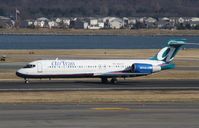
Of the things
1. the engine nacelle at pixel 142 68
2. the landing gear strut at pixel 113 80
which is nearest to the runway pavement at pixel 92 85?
the landing gear strut at pixel 113 80

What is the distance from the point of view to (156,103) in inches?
2042

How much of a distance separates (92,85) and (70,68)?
4202mm

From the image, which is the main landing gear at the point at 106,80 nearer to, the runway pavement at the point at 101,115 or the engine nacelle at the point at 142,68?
the engine nacelle at the point at 142,68

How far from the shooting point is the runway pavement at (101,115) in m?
39.9

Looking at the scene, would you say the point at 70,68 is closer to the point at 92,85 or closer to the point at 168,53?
the point at 92,85

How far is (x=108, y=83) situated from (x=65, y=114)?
30.4 metres

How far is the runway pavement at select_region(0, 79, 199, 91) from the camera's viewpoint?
67000 mm

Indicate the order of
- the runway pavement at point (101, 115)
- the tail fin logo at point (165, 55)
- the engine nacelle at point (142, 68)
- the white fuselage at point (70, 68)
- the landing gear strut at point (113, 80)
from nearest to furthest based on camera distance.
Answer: the runway pavement at point (101, 115)
the white fuselage at point (70, 68)
the landing gear strut at point (113, 80)
the engine nacelle at point (142, 68)
the tail fin logo at point (165, 55)

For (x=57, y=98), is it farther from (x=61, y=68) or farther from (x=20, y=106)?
(x=61, y=68)

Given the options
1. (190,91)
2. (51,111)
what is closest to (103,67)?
(190,91)

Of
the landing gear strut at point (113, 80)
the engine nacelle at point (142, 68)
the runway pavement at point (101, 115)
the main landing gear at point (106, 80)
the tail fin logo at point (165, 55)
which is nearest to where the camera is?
the runway pavement at point (101, 115)

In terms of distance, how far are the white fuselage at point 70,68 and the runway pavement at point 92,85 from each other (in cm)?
97

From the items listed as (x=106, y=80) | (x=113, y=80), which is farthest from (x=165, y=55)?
(x=106, y=80)

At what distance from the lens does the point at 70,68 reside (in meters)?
74.2
